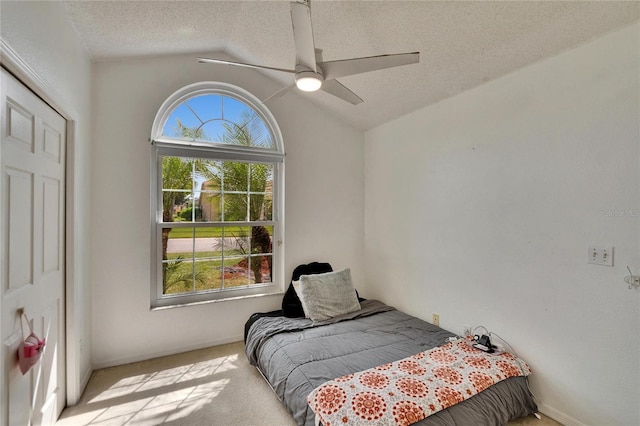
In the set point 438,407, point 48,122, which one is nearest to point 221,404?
point 438,407

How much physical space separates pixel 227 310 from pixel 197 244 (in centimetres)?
75

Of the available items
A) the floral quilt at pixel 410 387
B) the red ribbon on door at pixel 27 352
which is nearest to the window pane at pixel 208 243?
the red ribbon on door at pixel 27 352

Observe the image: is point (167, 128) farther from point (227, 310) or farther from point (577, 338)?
point (577, 338)

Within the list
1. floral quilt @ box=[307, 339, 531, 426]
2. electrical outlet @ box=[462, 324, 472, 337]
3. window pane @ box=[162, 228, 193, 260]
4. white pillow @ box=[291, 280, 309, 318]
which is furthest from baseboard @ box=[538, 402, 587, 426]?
window pane @ box=[162, 228, 193, 260]

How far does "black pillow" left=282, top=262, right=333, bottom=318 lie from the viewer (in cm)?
302

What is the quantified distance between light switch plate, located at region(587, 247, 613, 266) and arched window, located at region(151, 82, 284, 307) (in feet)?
8.62

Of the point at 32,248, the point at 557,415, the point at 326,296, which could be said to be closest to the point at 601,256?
the point at 557,415

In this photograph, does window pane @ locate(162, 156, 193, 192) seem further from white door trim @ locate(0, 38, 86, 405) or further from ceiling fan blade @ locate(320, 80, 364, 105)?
ceiling fan blade @ locate(320, 80, 364, 105)

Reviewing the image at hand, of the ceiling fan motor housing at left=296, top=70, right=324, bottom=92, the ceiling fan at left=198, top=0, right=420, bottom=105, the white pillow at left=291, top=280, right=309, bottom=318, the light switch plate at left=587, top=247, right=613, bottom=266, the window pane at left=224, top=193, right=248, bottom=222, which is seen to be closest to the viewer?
the ceiling fan at left=198, top=0, right=420, bottom=105

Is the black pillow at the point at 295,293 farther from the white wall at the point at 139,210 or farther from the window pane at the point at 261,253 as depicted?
the window pane at the point at 261,253

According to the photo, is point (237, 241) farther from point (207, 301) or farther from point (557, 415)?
point (557, 415)

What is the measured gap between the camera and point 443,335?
256 centimetres

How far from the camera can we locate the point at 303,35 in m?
1.46

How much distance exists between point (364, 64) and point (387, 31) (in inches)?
29.0
